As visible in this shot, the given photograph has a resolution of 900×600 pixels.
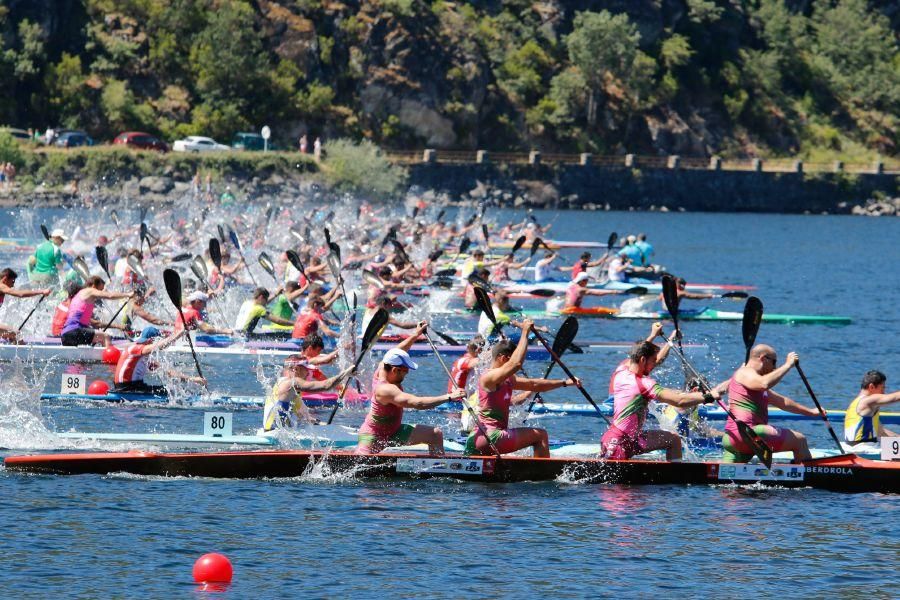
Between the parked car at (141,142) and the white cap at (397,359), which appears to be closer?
the white cap at (397,359)

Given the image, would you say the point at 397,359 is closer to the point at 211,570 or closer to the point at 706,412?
the point at 211,570

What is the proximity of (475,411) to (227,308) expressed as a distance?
59.1 ft

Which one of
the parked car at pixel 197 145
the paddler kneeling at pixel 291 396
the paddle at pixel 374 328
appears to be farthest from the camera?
the parked car at pixel 197 145

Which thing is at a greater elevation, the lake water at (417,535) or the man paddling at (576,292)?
the man paddling at (576,292)

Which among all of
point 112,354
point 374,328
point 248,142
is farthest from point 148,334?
point 248,142

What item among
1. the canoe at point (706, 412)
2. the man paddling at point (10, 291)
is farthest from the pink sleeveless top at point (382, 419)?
the man paddling at point (10, 291)

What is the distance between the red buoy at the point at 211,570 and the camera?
15.2 metres

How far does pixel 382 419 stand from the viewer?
62.2 feet

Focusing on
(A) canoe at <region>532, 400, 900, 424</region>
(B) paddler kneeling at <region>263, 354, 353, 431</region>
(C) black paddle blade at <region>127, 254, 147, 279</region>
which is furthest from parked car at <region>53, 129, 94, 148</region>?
(B) paddler kneeling at <region>263, 354, 353, 431</region>

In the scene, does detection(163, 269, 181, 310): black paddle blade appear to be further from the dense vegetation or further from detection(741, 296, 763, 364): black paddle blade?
the dense vegetation

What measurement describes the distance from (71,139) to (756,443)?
83.9 metres

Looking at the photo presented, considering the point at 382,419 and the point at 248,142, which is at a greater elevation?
the point at 248,142

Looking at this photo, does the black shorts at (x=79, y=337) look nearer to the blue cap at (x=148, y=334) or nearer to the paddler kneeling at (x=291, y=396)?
the blue cap at (x=148, y=334)

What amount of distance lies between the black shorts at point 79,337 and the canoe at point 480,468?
8987mm
